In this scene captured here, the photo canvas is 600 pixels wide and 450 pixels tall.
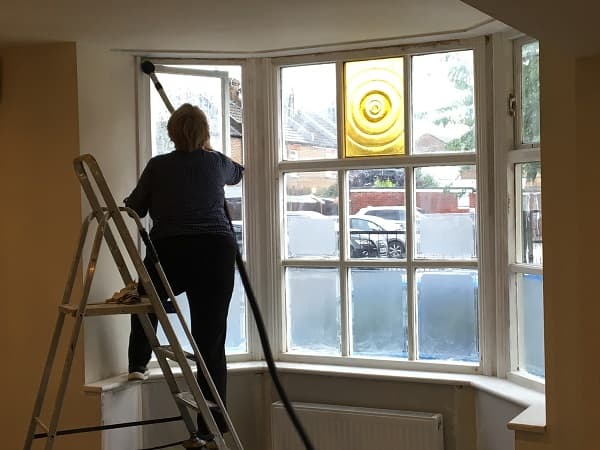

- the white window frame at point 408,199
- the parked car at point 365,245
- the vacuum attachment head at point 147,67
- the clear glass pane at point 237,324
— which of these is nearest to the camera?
the white window frame at point 408,199

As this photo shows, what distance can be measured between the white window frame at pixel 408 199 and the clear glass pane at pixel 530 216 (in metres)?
0.14

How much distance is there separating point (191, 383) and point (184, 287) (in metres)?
0.73

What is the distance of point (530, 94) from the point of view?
10.7ft

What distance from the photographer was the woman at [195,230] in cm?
318

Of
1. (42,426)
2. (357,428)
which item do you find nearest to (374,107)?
(357,428)

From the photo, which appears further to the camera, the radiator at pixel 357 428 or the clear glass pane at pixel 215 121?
the clear glass pane at pixel 215 121

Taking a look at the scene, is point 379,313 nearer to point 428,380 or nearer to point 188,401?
point 428,380

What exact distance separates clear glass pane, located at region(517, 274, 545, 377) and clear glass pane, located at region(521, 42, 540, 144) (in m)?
0.60

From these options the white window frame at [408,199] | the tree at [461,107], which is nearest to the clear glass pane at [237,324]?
the white window frame at [408,199]

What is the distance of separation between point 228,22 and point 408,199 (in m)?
1.16

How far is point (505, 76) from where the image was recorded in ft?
11.0

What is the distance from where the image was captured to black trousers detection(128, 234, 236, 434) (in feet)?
10.4

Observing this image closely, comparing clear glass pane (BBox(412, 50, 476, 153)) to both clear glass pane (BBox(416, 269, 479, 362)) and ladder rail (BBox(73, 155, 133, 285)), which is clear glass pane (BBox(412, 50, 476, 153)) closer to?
clear glass pane (BBox(416, 269, 479, 362))

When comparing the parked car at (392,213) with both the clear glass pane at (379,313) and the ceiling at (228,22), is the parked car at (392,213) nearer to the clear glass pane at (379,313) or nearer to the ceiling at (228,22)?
the clear glass pane at (379,313)
